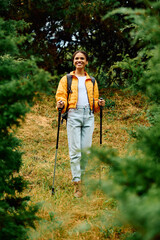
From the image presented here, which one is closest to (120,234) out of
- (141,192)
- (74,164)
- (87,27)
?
(74,164)

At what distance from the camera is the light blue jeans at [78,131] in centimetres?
419

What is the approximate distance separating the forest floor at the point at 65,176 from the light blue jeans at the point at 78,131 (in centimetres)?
59

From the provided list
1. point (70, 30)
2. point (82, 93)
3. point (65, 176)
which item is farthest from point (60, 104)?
point (70, 30)

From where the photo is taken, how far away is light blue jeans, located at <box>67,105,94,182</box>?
4188 millimetres

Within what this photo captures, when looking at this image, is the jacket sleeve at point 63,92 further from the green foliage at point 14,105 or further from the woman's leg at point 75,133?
the green foliage at point 14,105

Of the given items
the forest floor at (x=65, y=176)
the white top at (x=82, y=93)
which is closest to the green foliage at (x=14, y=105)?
the forest floor at (x=65, y=176)

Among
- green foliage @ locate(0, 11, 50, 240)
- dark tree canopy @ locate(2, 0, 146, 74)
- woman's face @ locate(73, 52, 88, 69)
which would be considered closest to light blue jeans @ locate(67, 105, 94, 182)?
woman's face @ locate(73, 52, 88, 69)

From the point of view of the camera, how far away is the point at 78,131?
4.23 m

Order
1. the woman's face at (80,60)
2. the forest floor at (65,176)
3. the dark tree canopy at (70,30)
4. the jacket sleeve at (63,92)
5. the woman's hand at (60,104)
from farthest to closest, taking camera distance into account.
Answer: the dark tree canopy at (70,30) < the woman's face at (80,60) < the jacket sleeve at (63,92) < the woman's hand at (60,104) < the forest floor at (65,176)

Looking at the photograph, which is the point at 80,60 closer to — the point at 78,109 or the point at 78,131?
the point at 78,109

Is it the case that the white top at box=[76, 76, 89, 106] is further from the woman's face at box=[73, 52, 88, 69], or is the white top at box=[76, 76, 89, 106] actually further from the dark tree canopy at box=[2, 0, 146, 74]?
the dark tree canopy at box=[2, 0, 146, 74]

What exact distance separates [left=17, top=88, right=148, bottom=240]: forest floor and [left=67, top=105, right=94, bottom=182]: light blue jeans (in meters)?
0.59

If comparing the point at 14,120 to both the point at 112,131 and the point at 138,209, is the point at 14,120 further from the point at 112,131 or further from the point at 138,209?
the point at 112,131

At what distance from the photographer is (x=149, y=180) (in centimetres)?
151
